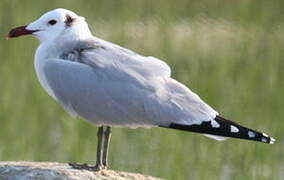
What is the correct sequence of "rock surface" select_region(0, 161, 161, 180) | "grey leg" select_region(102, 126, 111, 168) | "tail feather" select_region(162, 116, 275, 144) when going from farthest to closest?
"grey leg" select_region(102, 126, 111, 168) → "tail feather" select_region(162, 116, 275, 144) → "rock surface" select_region(0, 161, 161, 180)

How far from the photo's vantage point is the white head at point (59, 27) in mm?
7074

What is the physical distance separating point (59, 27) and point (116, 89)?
0.50 m

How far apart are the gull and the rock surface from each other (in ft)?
0.39

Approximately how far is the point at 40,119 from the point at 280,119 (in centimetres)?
189

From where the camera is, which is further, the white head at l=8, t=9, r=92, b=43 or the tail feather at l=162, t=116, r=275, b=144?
the white head at l=8, t=9, r=92, b=43

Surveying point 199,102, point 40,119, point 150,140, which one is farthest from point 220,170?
point 199,102

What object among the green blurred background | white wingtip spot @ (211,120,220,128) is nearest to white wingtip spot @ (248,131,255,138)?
white wingtip spot @ (211,120,220,128)

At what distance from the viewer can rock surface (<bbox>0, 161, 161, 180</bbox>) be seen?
263 inches

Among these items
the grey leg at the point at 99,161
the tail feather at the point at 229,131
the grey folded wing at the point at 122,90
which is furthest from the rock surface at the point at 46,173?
the tail feather at the point at 229,131

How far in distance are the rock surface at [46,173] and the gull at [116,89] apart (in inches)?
4.7

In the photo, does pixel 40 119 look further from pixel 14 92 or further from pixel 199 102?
pixel 199 102

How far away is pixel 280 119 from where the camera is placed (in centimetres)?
1000

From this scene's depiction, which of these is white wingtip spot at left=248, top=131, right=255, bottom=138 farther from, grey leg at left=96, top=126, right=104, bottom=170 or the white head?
the white head

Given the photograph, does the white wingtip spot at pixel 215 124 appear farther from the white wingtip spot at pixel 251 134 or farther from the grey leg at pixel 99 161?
the grey leg at pixel 99 161
